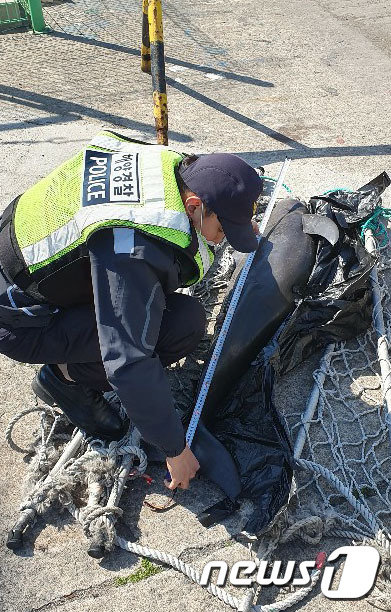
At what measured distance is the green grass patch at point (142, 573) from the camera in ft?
7.86

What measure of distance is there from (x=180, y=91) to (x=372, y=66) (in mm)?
1976

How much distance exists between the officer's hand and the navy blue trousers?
56 cm

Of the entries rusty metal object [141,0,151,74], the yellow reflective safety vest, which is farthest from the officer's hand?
rusty metal object [141,0,151,74]

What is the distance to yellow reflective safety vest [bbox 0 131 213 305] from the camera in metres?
2.21

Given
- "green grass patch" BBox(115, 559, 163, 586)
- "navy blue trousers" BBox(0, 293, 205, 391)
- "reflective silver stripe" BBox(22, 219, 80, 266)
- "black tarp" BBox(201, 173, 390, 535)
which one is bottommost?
"green grass patch" BBox(115, 559, 163, 586)

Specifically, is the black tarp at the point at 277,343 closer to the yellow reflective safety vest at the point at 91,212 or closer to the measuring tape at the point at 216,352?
the measuring tape at the point at 216,352

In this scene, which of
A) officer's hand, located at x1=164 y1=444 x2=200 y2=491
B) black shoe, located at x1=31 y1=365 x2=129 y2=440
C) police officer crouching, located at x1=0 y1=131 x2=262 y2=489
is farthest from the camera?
black shoe, located at x1=31 y1=365 x2=129 y2=440

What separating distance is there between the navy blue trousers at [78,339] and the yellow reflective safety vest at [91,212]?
0.60 ft

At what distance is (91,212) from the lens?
223cm

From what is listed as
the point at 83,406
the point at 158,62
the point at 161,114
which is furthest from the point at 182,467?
the point at 158,62

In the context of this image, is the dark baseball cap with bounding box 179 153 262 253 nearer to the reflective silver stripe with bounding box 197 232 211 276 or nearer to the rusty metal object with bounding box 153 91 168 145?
the reflective silver stripe with bounding box 197 232 211 276

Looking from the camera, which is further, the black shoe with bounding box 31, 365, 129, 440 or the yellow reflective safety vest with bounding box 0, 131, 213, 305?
the black shoe with bounding box 31, 365, 129, 440

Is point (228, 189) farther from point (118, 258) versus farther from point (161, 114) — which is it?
point (161, 114)

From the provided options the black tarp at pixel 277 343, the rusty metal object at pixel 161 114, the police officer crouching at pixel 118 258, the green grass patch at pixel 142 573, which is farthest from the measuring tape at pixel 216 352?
the rusty metal object at pixel 161 114
